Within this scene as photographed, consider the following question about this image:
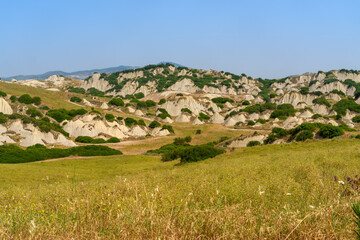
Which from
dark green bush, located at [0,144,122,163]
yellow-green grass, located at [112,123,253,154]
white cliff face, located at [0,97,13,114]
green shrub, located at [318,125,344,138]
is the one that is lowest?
yellow-green grass, located at [112,123,253,154]

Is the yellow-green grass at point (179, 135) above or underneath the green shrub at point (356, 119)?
underneath

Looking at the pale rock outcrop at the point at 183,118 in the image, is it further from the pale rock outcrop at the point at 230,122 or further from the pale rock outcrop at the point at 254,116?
the pale rock outcrop at the point at 254,116

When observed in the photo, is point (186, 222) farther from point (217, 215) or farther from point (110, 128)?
point (110, 128)

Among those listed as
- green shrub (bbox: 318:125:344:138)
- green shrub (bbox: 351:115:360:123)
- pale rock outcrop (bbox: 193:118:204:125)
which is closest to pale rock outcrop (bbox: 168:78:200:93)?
pale rock outcrop (bbox: 193:118:204:125)

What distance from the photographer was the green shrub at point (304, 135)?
42.2 m

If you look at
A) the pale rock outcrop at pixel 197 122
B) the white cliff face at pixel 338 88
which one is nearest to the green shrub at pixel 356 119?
the pale rock outcrop at pixel 197 122

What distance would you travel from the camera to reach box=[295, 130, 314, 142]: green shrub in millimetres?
42188

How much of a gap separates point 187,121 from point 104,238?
10478cm

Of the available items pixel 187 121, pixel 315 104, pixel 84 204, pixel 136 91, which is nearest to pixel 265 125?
pixel 187 121

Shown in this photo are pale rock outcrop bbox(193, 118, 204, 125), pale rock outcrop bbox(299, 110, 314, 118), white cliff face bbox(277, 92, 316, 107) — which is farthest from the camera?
white cliff face bbox(277, 92, 316, 107)

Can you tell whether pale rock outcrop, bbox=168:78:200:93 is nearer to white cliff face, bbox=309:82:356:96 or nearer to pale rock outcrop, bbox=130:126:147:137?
white cliff face, bbox=309:82:356:96

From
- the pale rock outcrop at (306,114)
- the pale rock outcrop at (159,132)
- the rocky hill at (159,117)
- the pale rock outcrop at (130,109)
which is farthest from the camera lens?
the pale rock outcrop at (130,109)

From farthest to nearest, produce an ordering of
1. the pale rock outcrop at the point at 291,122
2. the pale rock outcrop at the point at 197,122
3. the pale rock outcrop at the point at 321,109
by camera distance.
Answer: the pale rock outcrop at the point at 321,109
the pale rock outcrop at the point at 197,122
the pale rock outcrop at the point at 291,122

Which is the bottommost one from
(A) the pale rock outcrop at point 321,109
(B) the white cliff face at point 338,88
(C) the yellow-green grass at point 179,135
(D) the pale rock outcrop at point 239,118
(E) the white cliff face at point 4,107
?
(C) the yellow-green grass at point 179,135
